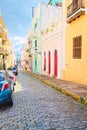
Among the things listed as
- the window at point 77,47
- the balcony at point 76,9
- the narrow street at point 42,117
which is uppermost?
the balcony at point 76,9

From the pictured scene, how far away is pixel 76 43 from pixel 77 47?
424 millimetres

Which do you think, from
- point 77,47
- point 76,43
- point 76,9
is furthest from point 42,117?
point 76,43

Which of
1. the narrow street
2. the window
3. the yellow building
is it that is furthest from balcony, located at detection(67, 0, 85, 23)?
the narrow street

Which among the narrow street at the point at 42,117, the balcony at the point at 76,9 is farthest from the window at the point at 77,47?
the narrow street at the point at 42,117

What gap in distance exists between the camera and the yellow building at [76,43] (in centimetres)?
1511

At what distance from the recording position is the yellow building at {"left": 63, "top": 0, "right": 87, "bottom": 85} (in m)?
15.1

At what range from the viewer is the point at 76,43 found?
17.1 m

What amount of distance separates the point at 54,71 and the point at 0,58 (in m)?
26.9

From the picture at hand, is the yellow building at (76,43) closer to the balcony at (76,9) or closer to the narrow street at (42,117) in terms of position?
the balcony at (76,9)

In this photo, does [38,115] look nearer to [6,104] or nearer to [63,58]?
[6,104]

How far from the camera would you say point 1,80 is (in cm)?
916

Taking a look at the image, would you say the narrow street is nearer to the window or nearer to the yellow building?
the yellow building

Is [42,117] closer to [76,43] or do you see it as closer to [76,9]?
[76,9]

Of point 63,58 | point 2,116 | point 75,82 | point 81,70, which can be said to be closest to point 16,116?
point 2,116
